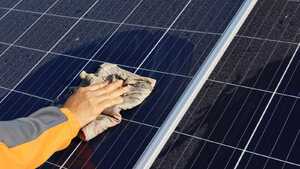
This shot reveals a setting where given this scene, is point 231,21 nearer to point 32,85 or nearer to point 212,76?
point 212,76

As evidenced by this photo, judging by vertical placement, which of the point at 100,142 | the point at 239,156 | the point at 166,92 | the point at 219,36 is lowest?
the point at 100,142

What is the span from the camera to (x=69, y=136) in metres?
4.86

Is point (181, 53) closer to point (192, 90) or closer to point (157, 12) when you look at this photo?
point (192, 90)

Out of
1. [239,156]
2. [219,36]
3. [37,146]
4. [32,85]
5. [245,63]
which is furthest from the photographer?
[32,85]

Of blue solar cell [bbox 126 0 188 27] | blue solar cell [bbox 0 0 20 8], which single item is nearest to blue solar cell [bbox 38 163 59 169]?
blue solar cell [bbox 126 0 188 27]

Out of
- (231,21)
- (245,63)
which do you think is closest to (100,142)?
(245,63)

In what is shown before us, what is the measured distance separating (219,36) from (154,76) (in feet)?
2.67

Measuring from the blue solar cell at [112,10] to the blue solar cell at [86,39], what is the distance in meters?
0.12

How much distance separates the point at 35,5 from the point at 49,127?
9.88ft

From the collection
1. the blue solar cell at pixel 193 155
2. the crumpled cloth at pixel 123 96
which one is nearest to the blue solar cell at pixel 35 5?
the crumpled cloth at pixel 123 96

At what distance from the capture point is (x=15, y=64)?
254 inches

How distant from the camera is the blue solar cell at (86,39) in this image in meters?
6.13

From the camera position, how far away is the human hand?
198 inches

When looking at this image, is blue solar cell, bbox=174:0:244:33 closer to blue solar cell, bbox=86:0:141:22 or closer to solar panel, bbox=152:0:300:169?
solar panel, bbox=152:0:300:169
